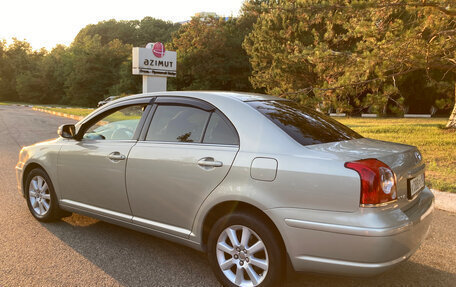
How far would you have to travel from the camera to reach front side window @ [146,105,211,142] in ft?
10.9

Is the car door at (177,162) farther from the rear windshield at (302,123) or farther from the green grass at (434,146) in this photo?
the green grass at (434,146)

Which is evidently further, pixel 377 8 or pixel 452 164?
pixel 377 8

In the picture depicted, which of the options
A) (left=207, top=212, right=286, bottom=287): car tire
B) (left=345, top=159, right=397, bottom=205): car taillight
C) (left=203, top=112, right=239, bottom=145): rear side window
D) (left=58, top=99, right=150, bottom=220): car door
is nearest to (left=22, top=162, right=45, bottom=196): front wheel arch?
(left=58, top=99, right=150, bottom=220): car door

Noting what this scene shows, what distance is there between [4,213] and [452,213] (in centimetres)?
570

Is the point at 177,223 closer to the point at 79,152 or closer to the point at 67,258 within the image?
the point at 67,258

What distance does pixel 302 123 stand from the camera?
3.26 meters

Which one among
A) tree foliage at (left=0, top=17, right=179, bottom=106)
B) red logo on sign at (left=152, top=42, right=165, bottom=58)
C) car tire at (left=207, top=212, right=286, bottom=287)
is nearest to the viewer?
car tire at (left=207, top=212, right=286, bottom=287)

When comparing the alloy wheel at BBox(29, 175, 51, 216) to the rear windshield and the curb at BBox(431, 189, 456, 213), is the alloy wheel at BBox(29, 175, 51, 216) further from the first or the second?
the curb at BBox(431, 189, 456, 213)

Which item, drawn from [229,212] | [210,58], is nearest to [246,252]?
[229,212]

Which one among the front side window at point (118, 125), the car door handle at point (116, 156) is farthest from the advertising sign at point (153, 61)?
the car door handle at point (116, 156)

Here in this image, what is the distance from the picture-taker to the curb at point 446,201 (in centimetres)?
538

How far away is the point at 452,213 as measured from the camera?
5234 mm

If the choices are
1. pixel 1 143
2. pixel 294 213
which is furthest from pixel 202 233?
pixel 1 143

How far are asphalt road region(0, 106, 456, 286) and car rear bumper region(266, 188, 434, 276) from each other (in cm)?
32
